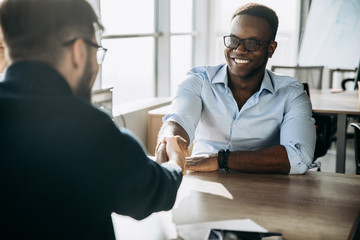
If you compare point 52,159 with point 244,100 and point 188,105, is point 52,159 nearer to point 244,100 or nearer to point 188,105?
point 188,105

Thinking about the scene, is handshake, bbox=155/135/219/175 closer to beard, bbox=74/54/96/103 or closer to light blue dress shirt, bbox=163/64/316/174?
light blue dress shirt, bbox=163/64/316/174

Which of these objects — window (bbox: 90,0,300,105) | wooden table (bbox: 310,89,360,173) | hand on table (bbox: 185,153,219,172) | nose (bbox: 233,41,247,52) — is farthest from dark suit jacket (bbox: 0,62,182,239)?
wooden table (bbox: 310,89,360,173)

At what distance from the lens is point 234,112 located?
7.11 feet

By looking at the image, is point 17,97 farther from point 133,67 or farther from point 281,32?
point 281,32

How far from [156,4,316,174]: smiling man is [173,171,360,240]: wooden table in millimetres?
313

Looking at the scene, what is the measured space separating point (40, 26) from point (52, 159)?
24 centimetres

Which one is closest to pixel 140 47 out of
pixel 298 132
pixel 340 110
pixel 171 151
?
pixel 340 110

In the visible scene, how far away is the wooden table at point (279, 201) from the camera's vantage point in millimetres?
1285

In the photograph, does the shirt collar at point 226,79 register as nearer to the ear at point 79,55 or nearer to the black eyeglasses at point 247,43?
the black eyeglasses at point 247,43

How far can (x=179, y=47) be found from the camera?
5.94 metres

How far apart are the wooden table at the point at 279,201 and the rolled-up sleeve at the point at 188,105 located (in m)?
0.34

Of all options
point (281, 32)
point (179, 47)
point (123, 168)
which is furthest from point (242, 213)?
point (281, 32)

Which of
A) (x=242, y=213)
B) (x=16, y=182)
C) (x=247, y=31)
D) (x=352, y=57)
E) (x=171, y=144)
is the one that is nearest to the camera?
(x=16, y=182)

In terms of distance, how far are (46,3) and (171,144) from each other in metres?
0.80
